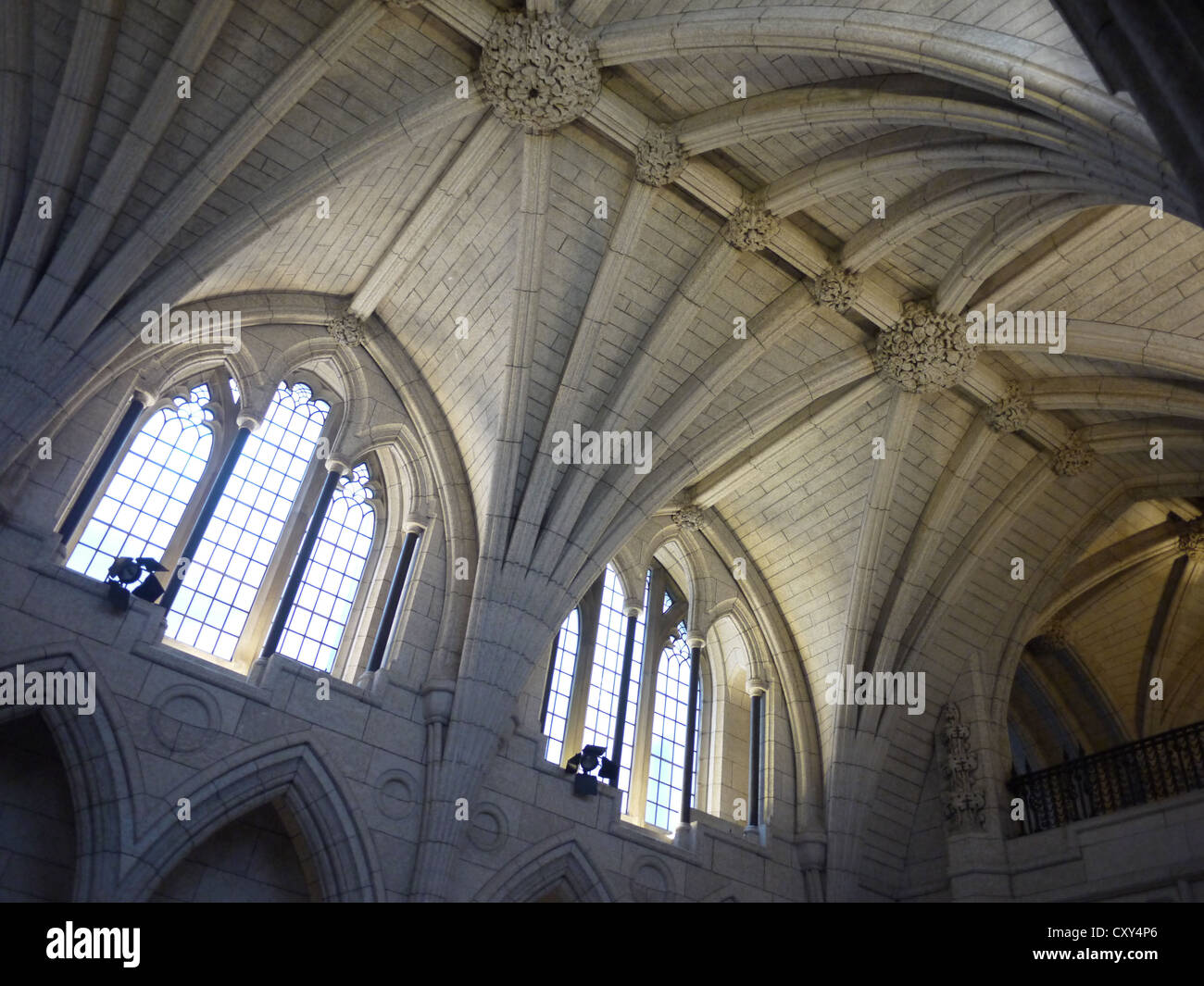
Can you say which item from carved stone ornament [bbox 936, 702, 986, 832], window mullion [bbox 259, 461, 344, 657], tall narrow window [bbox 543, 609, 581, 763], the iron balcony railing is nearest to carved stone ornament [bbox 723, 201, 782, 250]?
tall narrow window [bbox 543, 609, 581, 763]

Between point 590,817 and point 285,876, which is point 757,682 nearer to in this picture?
point 590,817

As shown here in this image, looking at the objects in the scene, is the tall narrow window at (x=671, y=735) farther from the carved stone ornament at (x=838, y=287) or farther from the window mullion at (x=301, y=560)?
the carved stone ornament at (x=838, y=287)

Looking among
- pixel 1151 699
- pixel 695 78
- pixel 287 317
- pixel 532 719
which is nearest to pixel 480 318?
pixel 287 317

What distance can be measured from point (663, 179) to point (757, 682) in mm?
7216

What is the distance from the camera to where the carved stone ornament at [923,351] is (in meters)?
13.5

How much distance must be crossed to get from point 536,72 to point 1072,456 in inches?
355

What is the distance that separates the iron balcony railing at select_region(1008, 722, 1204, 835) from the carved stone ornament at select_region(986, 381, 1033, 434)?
430cm

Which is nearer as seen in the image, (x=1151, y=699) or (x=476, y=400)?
(x=476, y=400)

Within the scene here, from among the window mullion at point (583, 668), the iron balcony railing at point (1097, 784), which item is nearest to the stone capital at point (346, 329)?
the window mullion at point (583, 668)

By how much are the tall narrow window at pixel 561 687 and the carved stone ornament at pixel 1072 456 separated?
7.01 m

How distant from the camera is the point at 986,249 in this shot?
40.3 ft
